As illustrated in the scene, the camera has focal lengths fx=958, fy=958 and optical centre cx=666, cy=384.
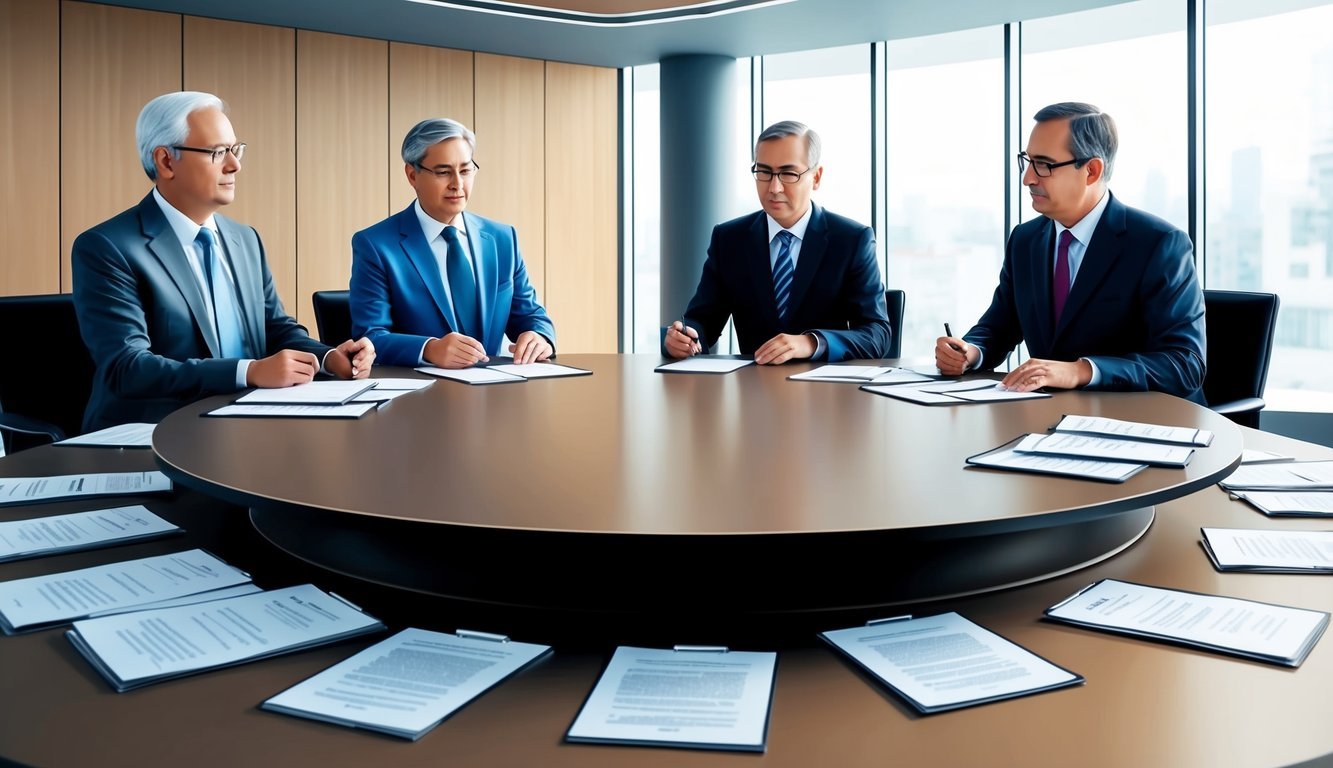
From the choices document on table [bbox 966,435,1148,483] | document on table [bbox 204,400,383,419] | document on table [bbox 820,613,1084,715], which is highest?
document on table [bbox 204,400,383,419]

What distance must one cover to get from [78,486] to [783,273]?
2559 mm

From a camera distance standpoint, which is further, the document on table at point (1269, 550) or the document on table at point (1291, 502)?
the document on table at point (1291, 502)

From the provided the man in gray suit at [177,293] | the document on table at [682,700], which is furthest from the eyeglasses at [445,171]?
the document on table at [682,700]

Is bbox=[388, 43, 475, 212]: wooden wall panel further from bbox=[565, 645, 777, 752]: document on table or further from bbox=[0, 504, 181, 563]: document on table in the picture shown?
bbox=[565, 645, 777, 752]: document on table

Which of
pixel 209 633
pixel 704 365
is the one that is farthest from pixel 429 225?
pixel 209 633

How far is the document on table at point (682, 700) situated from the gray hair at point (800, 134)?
281 cm

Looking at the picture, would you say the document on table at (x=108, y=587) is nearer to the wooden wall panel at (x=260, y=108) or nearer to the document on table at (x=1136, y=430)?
the document on table at (x=1136, y=430)

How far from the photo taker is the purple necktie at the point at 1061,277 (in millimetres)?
3090

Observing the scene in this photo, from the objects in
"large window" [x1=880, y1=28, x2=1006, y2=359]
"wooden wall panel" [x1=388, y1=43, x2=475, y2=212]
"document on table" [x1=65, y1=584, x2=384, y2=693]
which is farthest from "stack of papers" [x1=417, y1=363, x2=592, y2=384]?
"wooden wall panel" [x1=388, y1=43, x2=475, y2=212]

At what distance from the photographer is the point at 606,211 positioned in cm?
875

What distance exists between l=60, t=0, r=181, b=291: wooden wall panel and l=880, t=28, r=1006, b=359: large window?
547cm

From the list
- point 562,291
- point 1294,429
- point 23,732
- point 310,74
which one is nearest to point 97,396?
point 23,732

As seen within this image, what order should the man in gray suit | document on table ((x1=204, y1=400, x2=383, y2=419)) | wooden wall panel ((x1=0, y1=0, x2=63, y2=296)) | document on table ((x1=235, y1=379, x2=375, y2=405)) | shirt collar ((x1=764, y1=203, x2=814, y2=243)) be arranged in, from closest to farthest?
document on table ((x1=204, y1=400, x2=383, y2=419))
document on table ((x1=235, y1=379, x2=375, y2=405))
the man in gray suit
shirt collar ((x1=764, y1=203, x2=814, y2=243))
wooden wall panel ((x1=0, y1=0, x2=63, y2=296))

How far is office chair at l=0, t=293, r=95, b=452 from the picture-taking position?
123 inches
